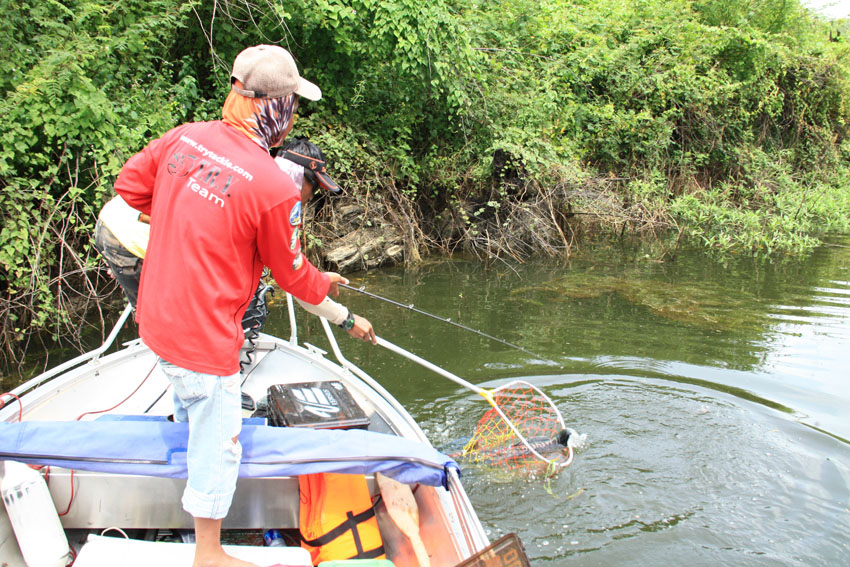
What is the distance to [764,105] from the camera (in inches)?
640

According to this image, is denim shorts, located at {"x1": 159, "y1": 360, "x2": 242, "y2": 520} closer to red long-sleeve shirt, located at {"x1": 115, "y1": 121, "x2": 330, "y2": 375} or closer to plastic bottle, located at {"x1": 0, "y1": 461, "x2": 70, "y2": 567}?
red long-sleeve shirt, located at {"x1": 115, "y1": 121, "x2": 330, "y2": 375}

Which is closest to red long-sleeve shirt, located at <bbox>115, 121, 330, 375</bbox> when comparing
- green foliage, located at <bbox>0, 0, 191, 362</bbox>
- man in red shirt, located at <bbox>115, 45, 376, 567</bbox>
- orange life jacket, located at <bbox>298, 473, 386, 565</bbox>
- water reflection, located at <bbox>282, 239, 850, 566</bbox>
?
man in red shirt, located at <bbox>115, 45, 376, 567</bbox>

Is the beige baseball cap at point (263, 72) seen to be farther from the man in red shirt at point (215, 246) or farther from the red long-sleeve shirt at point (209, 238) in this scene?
the red long-sleeve shirt at point (209, 238)

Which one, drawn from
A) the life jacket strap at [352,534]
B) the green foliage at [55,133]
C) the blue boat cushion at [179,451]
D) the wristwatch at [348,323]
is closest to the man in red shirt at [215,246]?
the blue boat cushion at [179,451]

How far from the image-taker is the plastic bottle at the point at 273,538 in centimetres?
281

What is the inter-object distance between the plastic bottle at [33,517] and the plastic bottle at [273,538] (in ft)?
2.67

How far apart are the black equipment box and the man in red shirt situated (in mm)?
843

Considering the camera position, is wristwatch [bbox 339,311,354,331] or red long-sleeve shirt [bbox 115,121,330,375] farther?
wristwatch [bbox 339,311,354,331]

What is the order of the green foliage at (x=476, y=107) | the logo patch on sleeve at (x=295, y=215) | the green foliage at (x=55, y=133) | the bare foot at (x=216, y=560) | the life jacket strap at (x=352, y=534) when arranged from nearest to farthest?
the logo patch on sleeve at (x=295, y=215) < the bare foot at (x=216, y=560) < the life jacket strap at (x=352, y=534) < the green foliage at (x=55, y=133) < the green foliage at (x=476, y=107)

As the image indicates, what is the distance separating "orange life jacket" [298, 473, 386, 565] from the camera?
2656 millimetres

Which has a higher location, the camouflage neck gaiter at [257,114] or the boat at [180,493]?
the camouflage neck gaiter at [257,114]

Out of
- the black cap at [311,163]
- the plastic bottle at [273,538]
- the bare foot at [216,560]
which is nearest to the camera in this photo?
the bare foot at [216,560]

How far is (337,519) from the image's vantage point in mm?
2719

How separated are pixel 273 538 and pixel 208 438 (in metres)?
0.84
